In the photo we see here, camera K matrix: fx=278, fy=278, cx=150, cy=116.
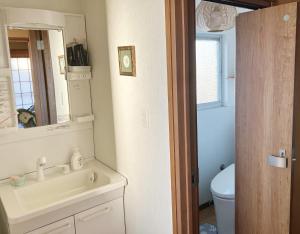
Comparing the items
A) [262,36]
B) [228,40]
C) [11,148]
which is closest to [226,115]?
[228,40]

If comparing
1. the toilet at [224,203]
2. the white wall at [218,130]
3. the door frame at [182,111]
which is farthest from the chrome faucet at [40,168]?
the white wall at [218,130]

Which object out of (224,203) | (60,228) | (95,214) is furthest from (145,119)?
(224,203)

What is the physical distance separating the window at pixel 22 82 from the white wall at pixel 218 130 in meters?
1.62

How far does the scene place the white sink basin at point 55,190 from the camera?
161 centimetres

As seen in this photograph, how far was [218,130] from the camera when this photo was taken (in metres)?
3.01

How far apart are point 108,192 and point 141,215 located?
0.88ft

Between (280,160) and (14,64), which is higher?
(14,64)

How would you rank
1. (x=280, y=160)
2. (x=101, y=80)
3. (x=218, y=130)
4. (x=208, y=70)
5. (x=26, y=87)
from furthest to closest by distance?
(x=218, y=130), (x=208, y=70), (x=101, y=80), (x=26, y=87), (x=280, y=160)

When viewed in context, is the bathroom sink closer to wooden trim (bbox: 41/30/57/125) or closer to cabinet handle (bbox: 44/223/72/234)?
cabinet handle (bbox: 44/223/72/234)

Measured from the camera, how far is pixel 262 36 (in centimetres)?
177

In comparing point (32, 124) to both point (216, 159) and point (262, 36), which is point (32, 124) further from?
point (216, 159)

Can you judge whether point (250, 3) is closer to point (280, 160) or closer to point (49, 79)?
point (280, 160)

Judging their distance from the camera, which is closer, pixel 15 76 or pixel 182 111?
pixel 182 111

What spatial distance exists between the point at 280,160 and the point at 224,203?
82 cm
